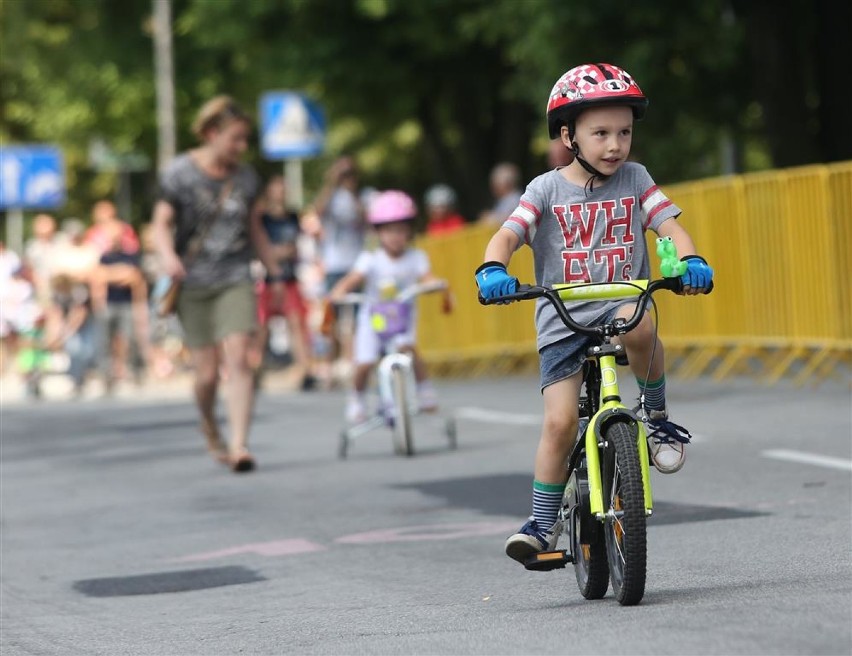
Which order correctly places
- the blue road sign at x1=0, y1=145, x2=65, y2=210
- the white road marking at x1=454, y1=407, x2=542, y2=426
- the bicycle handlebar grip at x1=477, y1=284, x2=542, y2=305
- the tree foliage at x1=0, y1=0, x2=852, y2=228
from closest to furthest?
the bicycle handlebar grip at x1=477, y1=284, x2=542, y2=305 → the white road marking at x1=454, y1=407, x2=542, y2=426 → the tree foliage at x1=0, y1=0, x2=852, y2=228 → the blue road sign at x1=0, y1=145, x2=65, y2=210

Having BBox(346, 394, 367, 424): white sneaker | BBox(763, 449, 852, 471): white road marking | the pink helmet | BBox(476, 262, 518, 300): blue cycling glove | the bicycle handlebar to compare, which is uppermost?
the pink helmet

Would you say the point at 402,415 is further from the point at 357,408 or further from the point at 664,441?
the point at 664,441

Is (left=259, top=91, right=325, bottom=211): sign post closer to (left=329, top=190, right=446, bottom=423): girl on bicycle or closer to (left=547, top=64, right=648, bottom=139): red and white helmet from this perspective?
(left=329, top=190, right=446, bottom=423): girl on bicycle

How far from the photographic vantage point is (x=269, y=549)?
9422mm

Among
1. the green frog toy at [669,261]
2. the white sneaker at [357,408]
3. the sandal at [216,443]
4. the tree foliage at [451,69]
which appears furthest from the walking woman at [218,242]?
the tree foliage at [451,69]

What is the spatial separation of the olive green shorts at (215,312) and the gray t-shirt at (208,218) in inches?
2.2

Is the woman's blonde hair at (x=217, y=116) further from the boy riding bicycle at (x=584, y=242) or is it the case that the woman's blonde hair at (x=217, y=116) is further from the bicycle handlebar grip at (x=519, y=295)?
the bicycle handlebar grip at (x=519, y=295)

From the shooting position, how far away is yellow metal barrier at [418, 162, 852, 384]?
648 inches

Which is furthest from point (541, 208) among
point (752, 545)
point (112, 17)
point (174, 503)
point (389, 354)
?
point (112, 17)

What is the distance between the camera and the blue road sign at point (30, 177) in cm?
3997

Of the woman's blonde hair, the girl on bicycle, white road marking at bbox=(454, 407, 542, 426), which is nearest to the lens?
the woman's blonde hair

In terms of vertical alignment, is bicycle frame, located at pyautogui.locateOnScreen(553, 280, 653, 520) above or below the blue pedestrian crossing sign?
below

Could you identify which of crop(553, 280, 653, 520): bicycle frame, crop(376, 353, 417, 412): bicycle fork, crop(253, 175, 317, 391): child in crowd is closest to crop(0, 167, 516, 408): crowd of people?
crop(253, 175, 317, 391): child in crowd

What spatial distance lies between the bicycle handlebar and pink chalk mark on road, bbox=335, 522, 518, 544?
276cm
